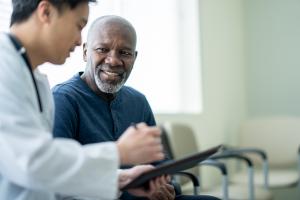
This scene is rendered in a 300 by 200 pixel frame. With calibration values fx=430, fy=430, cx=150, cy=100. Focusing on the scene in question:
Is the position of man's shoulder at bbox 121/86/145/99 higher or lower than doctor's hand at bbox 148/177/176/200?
higher

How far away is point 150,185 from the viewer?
3.63 ft

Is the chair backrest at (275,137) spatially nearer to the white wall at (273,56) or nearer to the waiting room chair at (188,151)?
the white wall at (273,56)

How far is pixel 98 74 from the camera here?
4.91 feet

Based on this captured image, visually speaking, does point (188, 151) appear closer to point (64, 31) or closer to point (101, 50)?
point (101, 50)

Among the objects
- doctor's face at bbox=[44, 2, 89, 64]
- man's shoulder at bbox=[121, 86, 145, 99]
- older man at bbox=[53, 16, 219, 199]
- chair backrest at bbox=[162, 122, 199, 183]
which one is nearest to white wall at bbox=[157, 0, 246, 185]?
chair backrest at bbox=[162, 122, 199, 183]

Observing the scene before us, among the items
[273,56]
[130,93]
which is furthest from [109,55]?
[273,56]

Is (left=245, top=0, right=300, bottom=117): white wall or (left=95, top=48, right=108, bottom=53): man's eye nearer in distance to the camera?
(left=95, top=48, right=108, bottom=53): man's eye

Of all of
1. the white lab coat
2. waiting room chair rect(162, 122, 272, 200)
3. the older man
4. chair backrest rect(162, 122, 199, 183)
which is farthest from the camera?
chair backrest rect(162, 122, 199, 183)

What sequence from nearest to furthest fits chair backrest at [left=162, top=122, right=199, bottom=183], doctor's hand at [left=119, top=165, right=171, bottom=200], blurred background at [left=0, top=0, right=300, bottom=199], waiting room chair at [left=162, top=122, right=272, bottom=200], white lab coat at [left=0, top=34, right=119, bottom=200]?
1. white lab coat at [left=0, top=34, right=119, bottom=200]
2. doctor's hand at [left=119, top=165, right=171, bottom=200]
3. waiting room chair at [left=162, top=122, right=272, bottom=200]
4. chair backrest at [left=162, top=122, right=199, bottom=183]
5. blurred background at [left=0, top=0, right=300, bottom=199]

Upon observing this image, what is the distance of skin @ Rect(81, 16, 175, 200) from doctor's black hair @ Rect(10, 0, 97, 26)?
1.66ft

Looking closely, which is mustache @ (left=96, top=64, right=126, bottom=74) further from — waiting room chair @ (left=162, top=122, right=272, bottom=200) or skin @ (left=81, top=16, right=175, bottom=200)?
waiting room chair @ (left=162, top=122, right=272, bottom=200)

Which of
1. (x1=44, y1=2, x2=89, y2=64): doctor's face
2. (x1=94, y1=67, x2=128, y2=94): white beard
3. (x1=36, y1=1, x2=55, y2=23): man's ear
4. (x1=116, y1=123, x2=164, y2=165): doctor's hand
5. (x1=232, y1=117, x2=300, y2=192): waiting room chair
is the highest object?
(x1=36, y1=1, x2=55, y2=23): man's ear

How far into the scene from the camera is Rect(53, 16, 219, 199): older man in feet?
4.60

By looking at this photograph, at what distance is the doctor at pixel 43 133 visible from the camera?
83cm
